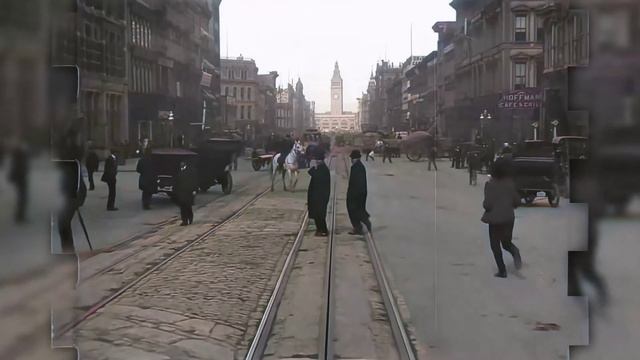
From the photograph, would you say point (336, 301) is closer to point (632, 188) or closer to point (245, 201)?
point (245, 201)

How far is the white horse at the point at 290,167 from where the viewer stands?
5146 mm

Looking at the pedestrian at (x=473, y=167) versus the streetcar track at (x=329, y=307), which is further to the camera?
the streetcar track at (x=329, y=307)

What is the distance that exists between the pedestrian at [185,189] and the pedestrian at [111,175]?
49cm

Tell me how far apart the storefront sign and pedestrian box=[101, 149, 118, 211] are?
198cm

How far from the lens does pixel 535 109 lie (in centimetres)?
356

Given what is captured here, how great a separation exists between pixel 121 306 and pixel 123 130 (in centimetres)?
136

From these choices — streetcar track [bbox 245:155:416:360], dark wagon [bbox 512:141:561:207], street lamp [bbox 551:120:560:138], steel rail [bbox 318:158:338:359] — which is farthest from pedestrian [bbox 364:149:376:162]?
street lamp [bbox 551:120:560:138]

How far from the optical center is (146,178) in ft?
13.9

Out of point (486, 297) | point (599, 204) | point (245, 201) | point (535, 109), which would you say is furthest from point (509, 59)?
point (245, 201)

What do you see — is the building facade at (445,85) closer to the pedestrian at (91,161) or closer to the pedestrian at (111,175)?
the pedestrian at (111,175)

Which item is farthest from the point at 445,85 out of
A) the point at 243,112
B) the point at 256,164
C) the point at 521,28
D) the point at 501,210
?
the point at 256,164

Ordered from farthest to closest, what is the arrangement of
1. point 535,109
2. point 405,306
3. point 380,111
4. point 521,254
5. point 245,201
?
point 245,201 < point 405,306 < point 380,111 < point 521,254 < point 535,109

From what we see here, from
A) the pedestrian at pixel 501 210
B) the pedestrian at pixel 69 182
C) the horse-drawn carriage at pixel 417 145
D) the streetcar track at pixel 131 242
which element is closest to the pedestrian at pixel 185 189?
the streetcar track at pixel 131 242

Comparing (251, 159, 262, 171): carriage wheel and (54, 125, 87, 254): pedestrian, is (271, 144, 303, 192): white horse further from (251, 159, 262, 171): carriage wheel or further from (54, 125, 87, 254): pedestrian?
(54, 125, 87, 254): pedestrian
